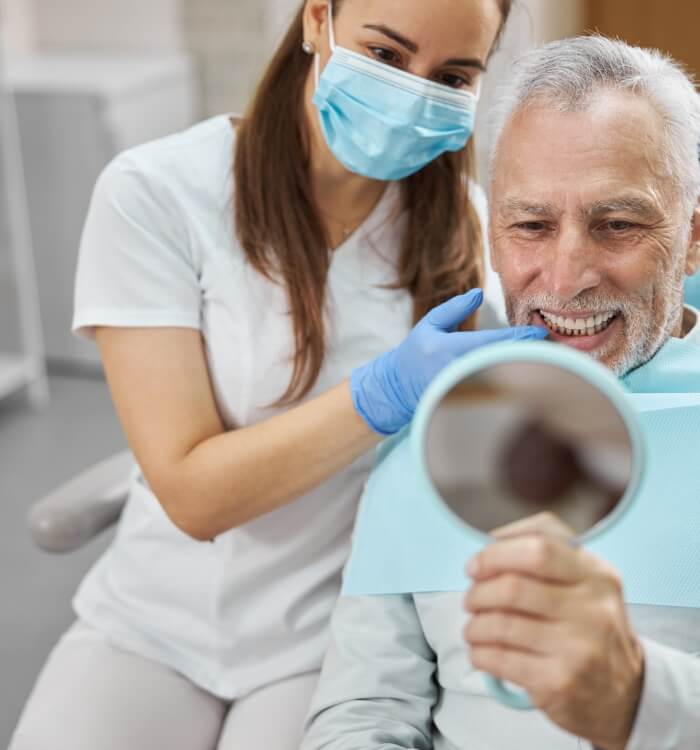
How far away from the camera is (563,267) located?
1.13 metres

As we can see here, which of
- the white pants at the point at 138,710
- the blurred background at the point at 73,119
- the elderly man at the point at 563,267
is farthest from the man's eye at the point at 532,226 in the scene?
the blurred background at the point at 73,119

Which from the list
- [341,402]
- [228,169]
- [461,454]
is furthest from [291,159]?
A: [461,454]

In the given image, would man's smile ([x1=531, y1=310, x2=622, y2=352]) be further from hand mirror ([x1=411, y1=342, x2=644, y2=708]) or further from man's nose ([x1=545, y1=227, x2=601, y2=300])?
hand mirror ([x1=411, y1=342, x2=644, y2=708])

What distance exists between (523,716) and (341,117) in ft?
2.54

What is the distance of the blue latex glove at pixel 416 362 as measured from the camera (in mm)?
1139

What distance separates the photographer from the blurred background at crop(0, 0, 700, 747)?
3414mm

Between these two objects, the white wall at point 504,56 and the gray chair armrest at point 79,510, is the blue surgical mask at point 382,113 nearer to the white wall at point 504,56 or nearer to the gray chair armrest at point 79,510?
the white wall at point 504,56

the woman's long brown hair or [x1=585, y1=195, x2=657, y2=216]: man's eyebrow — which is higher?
[x1=585, y1=195, x2=657, y2=216]: man's eyebrow

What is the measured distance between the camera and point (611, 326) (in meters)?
1.17

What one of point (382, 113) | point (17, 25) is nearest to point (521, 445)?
point (382, 113)

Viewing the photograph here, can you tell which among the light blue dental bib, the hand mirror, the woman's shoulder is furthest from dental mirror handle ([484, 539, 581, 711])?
the woman's shoulder

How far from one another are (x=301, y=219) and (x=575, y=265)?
494 millimetres

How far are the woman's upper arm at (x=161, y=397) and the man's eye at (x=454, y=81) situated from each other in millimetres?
461

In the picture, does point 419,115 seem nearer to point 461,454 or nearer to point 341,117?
point 341,117
